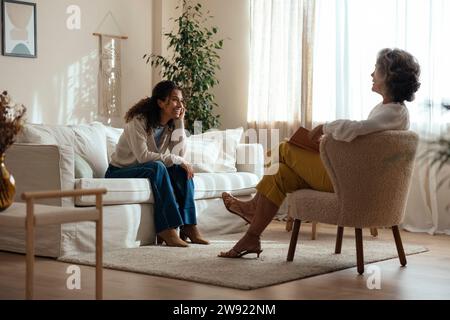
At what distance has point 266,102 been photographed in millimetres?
6539

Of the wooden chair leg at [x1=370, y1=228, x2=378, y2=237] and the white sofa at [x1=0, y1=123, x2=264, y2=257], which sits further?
the wooden chair leg at [x1=370, y1=228, x2=378, y2=237]

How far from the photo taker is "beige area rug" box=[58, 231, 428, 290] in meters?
3.61

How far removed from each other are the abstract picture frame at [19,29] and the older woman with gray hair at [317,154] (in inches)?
99.8

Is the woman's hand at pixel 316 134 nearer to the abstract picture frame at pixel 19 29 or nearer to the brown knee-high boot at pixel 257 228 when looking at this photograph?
the brown knee-high boot at pixel 257 228

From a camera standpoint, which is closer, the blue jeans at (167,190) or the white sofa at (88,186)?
the white sofa at (88,186)

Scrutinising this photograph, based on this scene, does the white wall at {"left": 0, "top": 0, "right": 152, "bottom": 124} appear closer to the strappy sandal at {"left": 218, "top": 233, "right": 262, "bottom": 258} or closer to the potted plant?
the strappy sandal at {"left": 218, "top": 233, "right": 262, "bottom": 258}

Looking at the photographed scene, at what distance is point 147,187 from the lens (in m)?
4.64

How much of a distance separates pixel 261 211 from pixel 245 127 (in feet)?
8.94

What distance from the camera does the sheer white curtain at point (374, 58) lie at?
5.48m

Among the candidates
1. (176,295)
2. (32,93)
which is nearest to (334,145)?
(176,295)

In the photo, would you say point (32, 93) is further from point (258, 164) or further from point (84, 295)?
point (84, 295)
